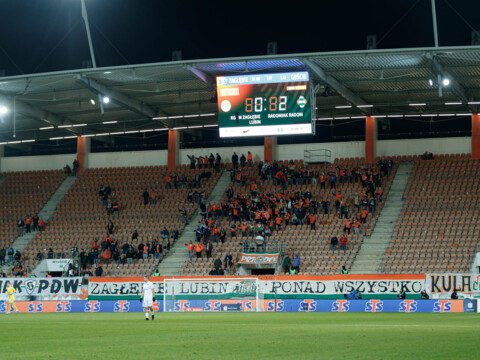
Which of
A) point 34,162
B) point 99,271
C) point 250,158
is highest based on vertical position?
point 34,162

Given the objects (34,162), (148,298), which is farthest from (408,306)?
(34,162)

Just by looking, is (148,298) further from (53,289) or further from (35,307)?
(53,289)

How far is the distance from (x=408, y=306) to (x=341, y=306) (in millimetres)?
3147

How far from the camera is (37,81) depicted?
45094 mm

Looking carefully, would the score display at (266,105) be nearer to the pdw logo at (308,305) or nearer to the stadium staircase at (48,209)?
the pdw logo at (308,305)

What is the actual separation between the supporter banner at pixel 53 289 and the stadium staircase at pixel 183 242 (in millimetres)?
4900

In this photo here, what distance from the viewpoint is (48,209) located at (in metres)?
55.0

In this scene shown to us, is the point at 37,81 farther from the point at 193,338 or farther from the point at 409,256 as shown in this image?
the point at 193,338

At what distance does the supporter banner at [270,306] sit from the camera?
33625 millimetres

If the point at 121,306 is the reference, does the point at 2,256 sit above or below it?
above

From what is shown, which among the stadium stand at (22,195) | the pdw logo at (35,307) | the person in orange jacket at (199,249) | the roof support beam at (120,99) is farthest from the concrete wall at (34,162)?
the pdw logo at (35,307)

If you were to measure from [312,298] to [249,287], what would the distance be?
3.35m

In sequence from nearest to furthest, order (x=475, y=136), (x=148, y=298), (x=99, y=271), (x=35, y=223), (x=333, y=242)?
(x=148, y=298) < (x=333, y=242) < (x=99, y=271) < (x=475, y=136) < (x=35, y=223)

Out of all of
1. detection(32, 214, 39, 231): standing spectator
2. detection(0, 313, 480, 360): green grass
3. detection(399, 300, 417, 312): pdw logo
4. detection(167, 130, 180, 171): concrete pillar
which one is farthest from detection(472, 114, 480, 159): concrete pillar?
detection(0, 313, 480, 360): green grass
